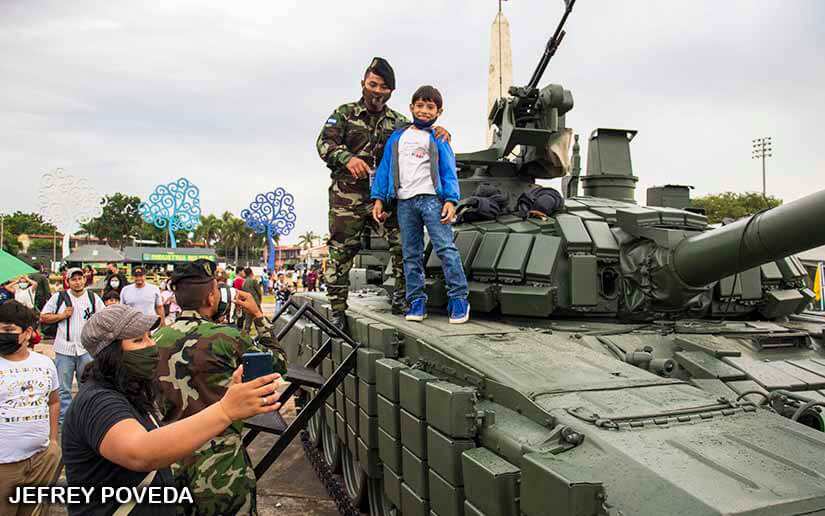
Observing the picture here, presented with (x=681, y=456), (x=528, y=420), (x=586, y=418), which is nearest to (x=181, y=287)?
(x=528, y=420)

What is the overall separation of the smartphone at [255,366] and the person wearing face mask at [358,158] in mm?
3655

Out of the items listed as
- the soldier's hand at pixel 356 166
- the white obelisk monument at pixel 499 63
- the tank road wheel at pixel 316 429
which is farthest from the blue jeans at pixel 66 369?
the white obelisk monument at pixel 499 63

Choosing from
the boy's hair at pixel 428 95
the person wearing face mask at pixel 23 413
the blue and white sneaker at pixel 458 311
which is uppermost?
the boy's hair at pixel 428 95

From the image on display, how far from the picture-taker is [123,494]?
2555mm

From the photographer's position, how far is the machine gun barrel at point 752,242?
12.9 feet

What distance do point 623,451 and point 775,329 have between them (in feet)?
10.4

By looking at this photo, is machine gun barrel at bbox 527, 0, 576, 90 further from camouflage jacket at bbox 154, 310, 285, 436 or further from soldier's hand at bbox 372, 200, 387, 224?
camouflage jacket at bbox 154, 310, 285, 436

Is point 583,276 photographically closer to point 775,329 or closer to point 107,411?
point 775,329

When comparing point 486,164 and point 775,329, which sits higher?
point 486,164

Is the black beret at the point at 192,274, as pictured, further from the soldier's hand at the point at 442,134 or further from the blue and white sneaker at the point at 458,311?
the soldier's hand at the point at 442,134

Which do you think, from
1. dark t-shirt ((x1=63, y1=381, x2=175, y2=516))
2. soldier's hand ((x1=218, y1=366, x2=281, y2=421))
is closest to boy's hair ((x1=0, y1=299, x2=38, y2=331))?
dark t-shirt ((x1=63, y1=381, x2=175, y2=516))

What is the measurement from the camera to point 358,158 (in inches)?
235

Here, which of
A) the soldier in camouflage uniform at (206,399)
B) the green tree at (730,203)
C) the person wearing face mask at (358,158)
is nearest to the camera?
the soldier in camouflage uniform at (206,399)

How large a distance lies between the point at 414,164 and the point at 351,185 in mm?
954
